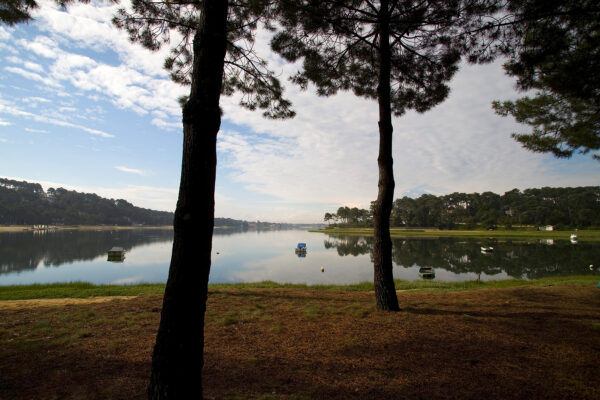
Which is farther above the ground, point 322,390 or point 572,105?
point 572,105

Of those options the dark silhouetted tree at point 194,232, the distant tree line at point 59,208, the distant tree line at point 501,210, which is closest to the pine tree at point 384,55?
the dark silhouetted tree at point 194,232

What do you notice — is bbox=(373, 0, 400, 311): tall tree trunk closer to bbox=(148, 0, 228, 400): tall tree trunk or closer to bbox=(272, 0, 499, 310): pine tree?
bbox=(272, 0, 499, 310): pine tree

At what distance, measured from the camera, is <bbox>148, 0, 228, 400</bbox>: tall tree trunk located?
2309 mm

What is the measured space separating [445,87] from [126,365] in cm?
889

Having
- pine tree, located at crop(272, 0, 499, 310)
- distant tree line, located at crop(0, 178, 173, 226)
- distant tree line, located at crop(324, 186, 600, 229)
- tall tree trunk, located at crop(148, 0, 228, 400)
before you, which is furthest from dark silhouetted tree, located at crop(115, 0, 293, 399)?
distant tree line, located at crop(0, 178, 173, 226)

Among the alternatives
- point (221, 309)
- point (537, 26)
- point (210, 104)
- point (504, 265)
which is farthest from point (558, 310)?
point (504, 265)

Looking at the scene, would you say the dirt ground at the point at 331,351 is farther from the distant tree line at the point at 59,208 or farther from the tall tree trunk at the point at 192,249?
the distant tree line at the point at 59,208

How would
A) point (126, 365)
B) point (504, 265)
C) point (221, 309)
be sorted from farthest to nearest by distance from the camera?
point (504, 265), point (221, 309), point (126, 365)

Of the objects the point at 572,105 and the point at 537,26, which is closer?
the point at 537,26

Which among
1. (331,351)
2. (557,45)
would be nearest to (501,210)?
(557,45)

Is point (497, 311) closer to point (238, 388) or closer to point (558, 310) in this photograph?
point (558, 310)

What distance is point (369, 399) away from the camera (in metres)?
2.47

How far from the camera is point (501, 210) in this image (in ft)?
335

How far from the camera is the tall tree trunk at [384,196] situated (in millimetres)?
5621
